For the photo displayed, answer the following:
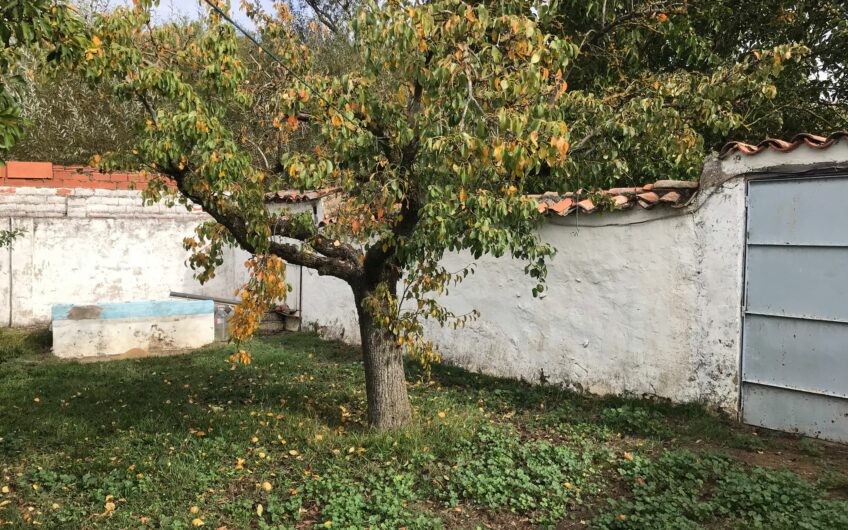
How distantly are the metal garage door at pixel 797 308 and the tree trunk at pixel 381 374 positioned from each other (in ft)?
9.67

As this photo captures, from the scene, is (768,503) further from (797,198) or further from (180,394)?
(180,394)

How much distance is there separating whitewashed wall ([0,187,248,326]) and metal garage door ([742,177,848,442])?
27.1 feet

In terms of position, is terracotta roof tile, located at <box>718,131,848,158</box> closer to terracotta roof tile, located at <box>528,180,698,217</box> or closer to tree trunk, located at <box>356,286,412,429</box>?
terracotta roof tile, located at <box>528,180,698,217</box>

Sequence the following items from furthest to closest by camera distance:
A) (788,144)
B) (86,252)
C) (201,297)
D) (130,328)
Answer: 1. (201,297)
2. (86,252)
3. (130,328)
4. (788,144)

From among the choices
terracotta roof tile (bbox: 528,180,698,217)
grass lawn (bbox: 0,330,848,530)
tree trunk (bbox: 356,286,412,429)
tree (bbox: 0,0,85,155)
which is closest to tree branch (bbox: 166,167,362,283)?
tree trunk (bbox: 356,286,412,429)

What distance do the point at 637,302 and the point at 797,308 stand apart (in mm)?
1366

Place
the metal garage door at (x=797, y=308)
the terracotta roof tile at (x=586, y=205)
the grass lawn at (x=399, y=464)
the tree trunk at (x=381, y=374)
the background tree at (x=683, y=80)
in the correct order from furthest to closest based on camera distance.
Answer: the terracotta roof tile at (x=586, y=205) < the background tree at (x=683, y=80) < the tree trunk at (x=381, y=374) < the metal garage door at (x=797, y=308) < the grass lawn at (x=399, y=464)

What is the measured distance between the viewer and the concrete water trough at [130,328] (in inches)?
336

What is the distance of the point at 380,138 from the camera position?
15.5 ft

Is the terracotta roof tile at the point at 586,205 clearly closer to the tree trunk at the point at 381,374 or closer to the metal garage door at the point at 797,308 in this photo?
the metal garage door at the point at 797,308

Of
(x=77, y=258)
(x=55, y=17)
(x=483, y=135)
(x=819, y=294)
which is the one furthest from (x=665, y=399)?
(x=77, y=258)

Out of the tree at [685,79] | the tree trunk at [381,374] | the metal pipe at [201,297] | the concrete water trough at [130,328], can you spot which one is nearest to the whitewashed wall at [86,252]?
the metal pipe at [201,297]

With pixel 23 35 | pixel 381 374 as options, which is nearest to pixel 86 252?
pixel 381 374

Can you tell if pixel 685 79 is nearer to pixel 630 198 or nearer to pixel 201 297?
pixel 630 198
